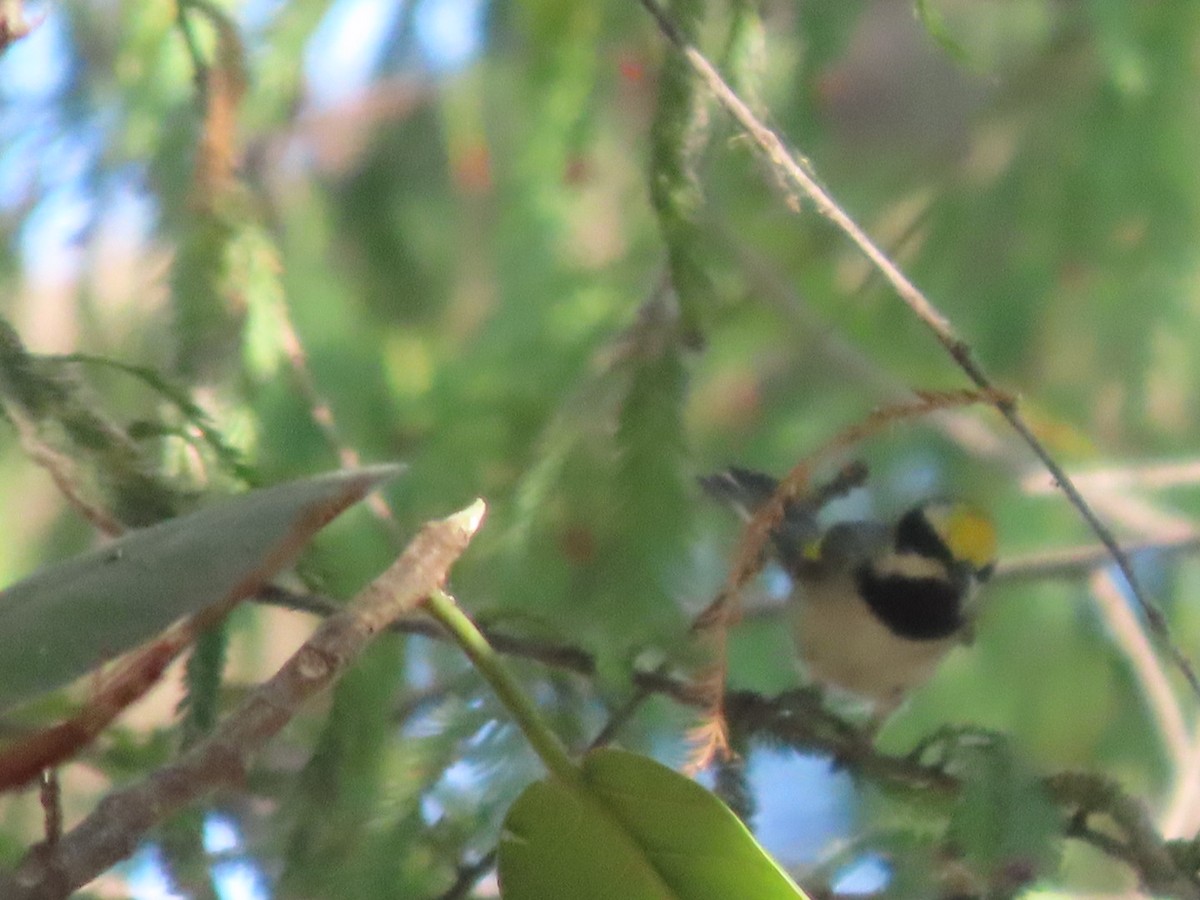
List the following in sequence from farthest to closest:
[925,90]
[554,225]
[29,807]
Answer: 1. [925,90]
2. [554,225]
3. [29,807]

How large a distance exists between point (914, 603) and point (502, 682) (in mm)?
898

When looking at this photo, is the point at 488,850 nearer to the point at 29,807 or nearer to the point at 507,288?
the point at 29,807

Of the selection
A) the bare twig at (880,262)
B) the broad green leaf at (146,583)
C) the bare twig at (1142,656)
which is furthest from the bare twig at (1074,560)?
the broad green leaf at (146,583)

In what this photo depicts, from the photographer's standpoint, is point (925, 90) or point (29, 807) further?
point (925, 90)

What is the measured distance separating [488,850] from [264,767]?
6.9 inches

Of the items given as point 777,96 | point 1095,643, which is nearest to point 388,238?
point 777,96

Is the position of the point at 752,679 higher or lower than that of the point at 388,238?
lower

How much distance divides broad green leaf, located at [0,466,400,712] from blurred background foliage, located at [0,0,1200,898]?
111 millimetres

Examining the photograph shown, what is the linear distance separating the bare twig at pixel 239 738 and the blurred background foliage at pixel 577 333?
174mm

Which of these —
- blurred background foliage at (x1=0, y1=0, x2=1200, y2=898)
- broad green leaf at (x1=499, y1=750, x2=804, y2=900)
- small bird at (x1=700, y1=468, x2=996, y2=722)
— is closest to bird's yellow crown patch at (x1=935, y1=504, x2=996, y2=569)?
small bird at (x1=700, y1=468, x2=996, y2=722)

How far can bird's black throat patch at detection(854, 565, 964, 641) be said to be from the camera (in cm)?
128

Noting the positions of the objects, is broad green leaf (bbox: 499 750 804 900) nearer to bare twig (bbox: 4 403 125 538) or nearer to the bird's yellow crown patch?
bare twig (bbox: 4 403 125 538)

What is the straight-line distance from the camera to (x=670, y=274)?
0.77 metres

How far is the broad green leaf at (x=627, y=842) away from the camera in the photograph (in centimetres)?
48
